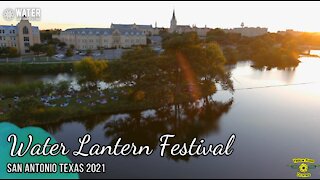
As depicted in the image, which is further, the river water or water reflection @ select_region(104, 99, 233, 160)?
water reflection @ select_region(104, 99, 233, 160)

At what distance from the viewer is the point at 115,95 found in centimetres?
1297

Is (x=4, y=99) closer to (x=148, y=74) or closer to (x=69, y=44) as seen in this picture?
(x=148, y=74)

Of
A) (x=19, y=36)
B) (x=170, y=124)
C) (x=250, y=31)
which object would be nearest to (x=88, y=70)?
(x=170, y=124)

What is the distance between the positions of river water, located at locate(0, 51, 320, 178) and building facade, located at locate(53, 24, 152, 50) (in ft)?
71.3

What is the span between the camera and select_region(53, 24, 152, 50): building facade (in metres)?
32.2

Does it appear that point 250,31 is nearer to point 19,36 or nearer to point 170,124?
point 19,36

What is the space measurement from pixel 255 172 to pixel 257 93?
29.7 ft

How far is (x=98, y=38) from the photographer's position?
32.9 m

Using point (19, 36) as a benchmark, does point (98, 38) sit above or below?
above

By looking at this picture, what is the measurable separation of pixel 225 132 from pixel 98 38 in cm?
2651

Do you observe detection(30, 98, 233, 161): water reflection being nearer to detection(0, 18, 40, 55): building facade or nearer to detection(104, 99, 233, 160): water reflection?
detection(104, 99, 233, 160): water reflection

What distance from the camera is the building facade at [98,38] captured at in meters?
32.2

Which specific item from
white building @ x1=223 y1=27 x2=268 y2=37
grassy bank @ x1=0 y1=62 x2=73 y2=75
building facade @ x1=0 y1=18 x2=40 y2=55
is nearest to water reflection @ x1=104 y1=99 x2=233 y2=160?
grassy bank @ x1=0 y1=62 x2=73 y2=75

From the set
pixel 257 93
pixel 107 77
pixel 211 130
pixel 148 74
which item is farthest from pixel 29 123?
pixel 257 93
